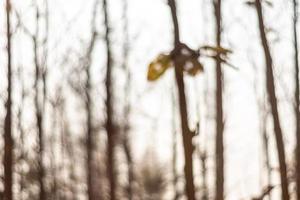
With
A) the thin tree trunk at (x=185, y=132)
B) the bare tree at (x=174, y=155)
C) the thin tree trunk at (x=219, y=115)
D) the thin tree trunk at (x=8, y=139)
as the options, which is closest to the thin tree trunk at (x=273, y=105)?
the thin tree trunk at (x=219, y=115)

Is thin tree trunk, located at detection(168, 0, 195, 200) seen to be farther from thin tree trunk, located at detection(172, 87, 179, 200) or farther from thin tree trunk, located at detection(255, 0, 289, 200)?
thin tree trunk, located at detection(172, 87, 179, 200)

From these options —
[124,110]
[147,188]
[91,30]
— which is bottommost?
[147,188]

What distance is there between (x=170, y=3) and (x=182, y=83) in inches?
19.2

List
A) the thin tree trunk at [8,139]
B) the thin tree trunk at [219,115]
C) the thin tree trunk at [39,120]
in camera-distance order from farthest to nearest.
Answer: the thin tree trunk at [39,120] → the thin tree trunk at [8,139] → the thin tree trunk at [219,115]

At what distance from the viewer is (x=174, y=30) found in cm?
389

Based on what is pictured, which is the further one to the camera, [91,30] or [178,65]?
[91,30]

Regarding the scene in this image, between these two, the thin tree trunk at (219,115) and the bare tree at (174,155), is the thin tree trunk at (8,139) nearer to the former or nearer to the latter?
the thin tree trunk at (219,115)

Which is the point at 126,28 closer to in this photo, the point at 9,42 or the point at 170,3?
the point at 9,42

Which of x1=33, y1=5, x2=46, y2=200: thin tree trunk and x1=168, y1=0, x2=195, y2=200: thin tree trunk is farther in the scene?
x1=33, y1=5, x2=46, y2=200: thin tree trunk

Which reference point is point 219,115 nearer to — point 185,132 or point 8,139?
point 8,139

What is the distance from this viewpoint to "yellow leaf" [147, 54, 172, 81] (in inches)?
151

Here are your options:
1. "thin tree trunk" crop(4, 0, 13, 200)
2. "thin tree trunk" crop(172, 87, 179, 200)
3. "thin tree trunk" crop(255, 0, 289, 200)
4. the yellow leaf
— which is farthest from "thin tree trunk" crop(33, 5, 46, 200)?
the yellow leaf

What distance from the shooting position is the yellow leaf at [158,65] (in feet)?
12.6

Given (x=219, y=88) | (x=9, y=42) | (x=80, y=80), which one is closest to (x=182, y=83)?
(x=219, y=88)
